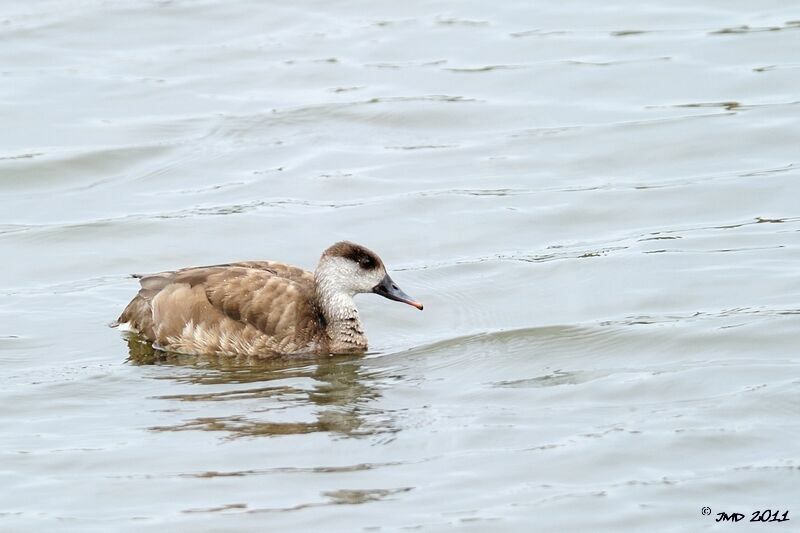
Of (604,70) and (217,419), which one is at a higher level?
(604,70)

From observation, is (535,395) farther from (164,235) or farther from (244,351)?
(164,235)

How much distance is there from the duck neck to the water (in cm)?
28

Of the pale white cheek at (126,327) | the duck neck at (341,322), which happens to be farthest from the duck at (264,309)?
the pale white cheek at (126,327)

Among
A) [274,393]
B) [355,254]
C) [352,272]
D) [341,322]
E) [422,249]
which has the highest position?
[355,254]

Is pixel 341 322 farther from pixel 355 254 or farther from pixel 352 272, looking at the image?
pixel 355 254

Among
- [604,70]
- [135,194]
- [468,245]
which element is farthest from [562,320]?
[604,70]

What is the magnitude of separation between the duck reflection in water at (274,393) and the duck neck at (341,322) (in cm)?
12

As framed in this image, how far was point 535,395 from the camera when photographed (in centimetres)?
1045

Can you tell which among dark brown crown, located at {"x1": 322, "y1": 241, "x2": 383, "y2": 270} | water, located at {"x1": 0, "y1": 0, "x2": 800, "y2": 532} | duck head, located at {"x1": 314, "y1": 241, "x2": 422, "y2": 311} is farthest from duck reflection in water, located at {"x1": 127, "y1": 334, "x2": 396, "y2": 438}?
dark brown crown, located at {"x1": 322, "y1": 241, "x2": 383, "y2": 270}

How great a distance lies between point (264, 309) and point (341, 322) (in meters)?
0.59

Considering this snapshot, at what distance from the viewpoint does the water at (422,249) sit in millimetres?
9031

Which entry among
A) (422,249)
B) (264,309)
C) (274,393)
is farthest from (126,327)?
(422,249)

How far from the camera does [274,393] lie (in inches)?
423

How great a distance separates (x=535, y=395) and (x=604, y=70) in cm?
909
